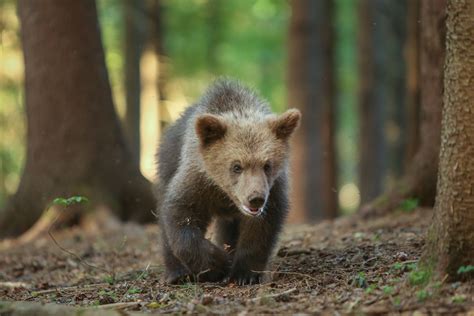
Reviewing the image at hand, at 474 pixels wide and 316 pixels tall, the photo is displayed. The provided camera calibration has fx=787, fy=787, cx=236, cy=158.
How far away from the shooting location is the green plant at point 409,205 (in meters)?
11.2

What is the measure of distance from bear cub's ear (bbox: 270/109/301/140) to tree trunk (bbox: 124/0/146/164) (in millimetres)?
12555

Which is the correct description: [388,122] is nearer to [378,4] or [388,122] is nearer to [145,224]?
[378,4]

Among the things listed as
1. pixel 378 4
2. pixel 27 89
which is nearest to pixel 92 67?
pixel 27 89

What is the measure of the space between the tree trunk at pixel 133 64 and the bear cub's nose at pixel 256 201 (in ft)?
43.8

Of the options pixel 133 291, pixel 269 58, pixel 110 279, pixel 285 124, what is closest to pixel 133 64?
pixel 269 58

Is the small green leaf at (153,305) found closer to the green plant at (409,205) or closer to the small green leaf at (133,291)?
the small green leaf at (133,291)

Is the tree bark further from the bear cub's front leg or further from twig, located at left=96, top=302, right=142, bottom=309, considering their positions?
twig, located at left=96, top=302, right=142, bottom=309

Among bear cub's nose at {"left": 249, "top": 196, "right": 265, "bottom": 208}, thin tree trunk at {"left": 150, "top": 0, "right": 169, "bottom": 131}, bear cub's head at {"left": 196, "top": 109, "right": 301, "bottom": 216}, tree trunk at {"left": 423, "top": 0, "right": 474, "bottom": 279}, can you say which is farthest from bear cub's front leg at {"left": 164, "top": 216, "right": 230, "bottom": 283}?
thin tree trunk at {"left": 150, "top": 0, "right": 169, "bottom": 131}

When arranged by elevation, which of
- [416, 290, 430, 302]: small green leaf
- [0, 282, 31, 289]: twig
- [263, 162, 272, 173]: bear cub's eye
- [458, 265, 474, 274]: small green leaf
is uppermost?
[263, 162, 272, 173]: bear cub's eye

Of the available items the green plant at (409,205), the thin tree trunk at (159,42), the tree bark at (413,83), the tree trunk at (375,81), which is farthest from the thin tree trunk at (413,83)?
the thin tree trunk at (159,42)

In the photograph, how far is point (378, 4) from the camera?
73.4 ft

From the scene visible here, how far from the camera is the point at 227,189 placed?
7746mm

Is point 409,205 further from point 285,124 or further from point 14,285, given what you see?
point 14,285

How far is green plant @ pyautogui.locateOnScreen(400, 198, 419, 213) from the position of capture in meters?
11.2
